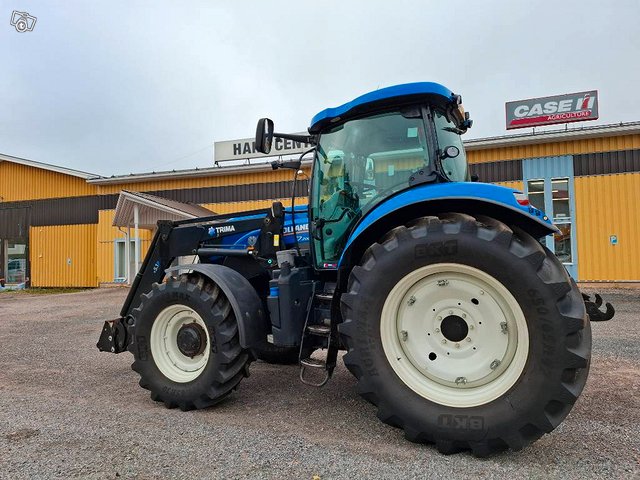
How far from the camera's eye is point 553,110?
18.5 metres

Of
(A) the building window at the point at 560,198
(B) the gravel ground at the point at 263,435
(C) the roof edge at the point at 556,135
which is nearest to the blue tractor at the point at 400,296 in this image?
(B) the gravel ground at the point at 263,435

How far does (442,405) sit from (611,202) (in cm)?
1592

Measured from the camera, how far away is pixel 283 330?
3.76 m

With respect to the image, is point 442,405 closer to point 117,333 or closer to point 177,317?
point 177,317

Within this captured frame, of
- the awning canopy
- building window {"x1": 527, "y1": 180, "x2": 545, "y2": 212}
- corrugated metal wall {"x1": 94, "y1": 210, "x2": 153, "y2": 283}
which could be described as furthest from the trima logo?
corrugated metal wall {"x1": 94, "y1": 210, "x2": 153, "y2": 283}

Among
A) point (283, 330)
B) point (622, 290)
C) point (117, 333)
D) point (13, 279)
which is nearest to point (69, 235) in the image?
point (13, 279)

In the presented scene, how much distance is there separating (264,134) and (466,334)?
7.56 feet

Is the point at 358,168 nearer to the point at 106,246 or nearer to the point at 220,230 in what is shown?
the point at 220,230

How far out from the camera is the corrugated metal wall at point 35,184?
23.1m

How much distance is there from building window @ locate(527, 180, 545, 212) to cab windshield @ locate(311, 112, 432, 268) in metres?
14.6

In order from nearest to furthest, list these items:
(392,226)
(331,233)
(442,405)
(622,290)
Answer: (442,405) → (392,226) → (331,233) → (622,290)

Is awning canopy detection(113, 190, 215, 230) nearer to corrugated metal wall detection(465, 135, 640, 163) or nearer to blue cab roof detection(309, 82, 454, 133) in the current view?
corrugated metal wall detection(465, 135, 640, 163)

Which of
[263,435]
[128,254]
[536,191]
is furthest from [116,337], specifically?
[128,254]

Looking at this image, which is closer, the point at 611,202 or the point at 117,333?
the point at 117,333
